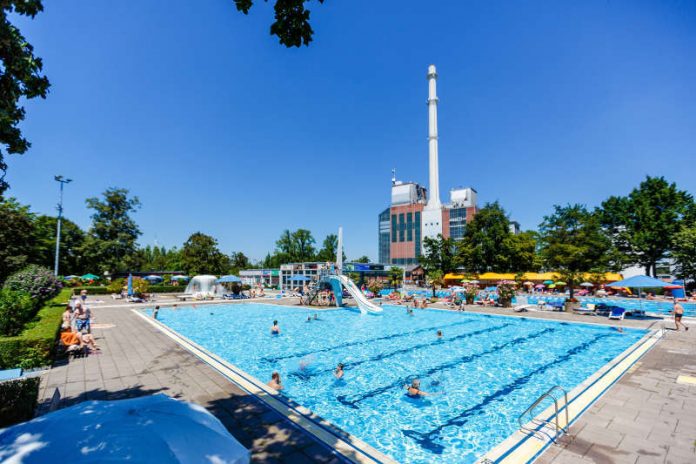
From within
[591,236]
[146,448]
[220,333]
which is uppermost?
[591,236]

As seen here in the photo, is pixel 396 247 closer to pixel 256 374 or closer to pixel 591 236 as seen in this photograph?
pixel 591 236

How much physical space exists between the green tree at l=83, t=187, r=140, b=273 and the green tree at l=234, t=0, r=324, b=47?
5355cm

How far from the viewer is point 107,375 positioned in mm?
8508

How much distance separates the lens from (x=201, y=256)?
53625 millimetres

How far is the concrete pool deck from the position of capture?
4.96 m

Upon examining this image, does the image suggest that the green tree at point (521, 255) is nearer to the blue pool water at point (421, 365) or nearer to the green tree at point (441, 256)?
the green tree at point (441, 256)

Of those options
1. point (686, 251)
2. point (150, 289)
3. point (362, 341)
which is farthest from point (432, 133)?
point (362, 341)

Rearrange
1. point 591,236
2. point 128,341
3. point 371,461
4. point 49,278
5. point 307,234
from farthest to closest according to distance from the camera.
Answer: point 307,234, point 591,236, point 49,278, point 128,341, point 371,461

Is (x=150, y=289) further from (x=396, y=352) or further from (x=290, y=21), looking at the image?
(x=290, y=21)

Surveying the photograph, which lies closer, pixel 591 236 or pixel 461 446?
pixel 461 446

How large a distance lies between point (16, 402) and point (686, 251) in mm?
48834

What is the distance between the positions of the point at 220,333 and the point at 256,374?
759 centimetres

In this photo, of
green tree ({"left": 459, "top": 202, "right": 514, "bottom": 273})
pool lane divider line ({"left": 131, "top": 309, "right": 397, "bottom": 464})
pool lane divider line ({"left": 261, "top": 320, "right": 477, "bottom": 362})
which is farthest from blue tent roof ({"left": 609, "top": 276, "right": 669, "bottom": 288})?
green tree ({"left": 459, "top": 202, "right": 514, "bottom": 273})

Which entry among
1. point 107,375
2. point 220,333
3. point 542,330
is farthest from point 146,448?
point 542,330
